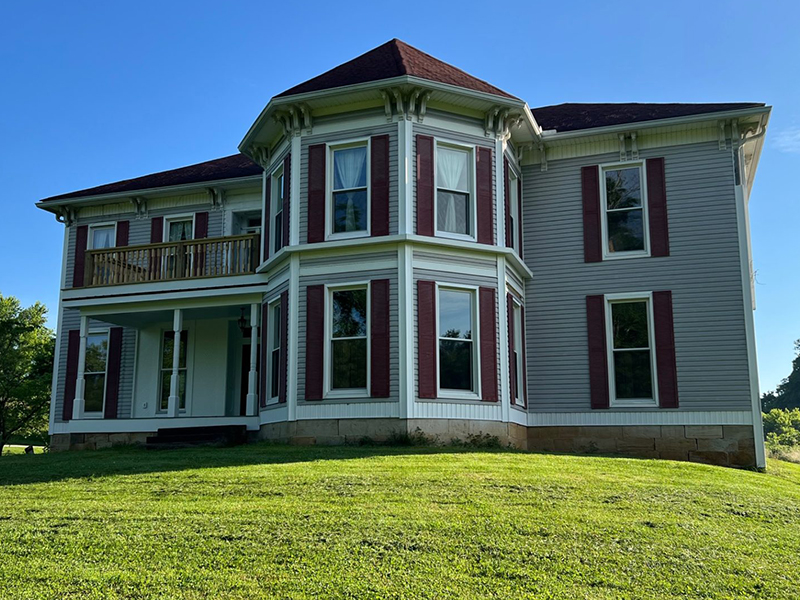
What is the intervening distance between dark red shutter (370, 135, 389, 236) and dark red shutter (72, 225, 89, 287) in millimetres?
9547

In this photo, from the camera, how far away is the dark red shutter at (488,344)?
15172 millimetres

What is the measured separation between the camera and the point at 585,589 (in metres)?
6.80

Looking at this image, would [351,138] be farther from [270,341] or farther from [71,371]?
[71,371]

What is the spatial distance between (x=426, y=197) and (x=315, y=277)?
2.58 m

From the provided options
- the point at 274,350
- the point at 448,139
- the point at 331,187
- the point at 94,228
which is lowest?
the point at 274,350

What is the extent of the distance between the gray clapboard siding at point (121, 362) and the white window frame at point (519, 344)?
9813mm

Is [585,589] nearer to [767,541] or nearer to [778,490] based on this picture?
[767,541]

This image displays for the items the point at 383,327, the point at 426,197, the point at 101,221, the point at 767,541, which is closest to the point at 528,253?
the point at 426,197

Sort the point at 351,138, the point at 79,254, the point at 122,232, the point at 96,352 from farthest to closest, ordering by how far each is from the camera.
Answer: the point at 79,254
the point at 122,232
the point at 96,352
the point at 351,138

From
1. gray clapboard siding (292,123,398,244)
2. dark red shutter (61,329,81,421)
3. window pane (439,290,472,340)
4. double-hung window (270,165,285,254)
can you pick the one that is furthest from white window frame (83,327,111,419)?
window pane (439,290,472,340)

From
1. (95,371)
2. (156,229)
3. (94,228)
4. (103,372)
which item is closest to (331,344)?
(156,229)

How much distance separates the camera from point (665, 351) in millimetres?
16406

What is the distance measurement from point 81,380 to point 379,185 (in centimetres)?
888

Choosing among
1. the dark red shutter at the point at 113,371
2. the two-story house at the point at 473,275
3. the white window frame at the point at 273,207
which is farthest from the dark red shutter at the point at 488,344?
the dark red shutter at the point at 113,371
